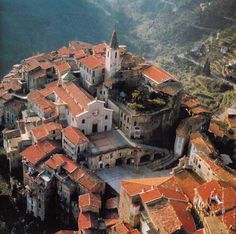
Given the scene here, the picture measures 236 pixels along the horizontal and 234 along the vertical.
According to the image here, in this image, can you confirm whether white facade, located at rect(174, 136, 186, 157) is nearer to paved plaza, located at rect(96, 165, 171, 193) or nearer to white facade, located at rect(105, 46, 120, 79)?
paved plaza, located at rect(96, 165, 171, 193)

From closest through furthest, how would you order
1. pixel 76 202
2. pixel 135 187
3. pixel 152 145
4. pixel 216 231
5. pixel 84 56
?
pixel 216 231
pixel 135 187
pixel 76 202
pixel 152 145
pixel 84 56

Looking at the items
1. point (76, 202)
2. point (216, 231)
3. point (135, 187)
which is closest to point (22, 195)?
point (76, 202)

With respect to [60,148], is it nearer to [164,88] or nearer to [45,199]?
[45,199]

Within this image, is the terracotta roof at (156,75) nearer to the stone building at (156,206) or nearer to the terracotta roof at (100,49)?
the terracotta roof at (100,49)

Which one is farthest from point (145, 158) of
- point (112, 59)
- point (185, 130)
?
point (112, 59)

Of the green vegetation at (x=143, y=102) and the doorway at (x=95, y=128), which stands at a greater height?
the green vegetation at (x=143, y=102)

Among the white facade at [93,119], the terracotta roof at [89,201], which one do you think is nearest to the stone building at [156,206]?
the terracotta roof at [89,201]
